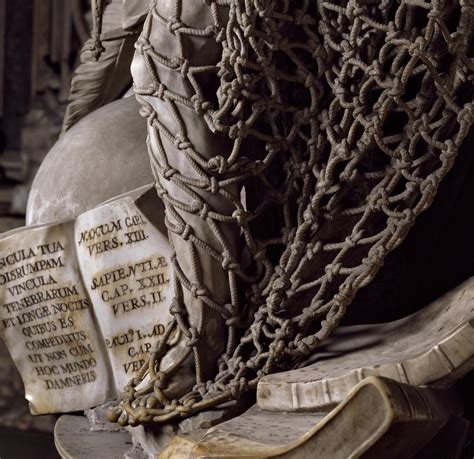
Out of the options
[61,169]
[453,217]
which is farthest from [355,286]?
[61,169]

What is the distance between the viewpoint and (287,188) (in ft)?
4.02

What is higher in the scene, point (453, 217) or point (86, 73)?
point (86, 73)

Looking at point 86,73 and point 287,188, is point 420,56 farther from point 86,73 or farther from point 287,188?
point 86,73

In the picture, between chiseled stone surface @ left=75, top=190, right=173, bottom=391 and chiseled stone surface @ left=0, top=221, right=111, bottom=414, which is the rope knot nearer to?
chiseled stone surface @ left=75, top=190, right=173, bottom=391

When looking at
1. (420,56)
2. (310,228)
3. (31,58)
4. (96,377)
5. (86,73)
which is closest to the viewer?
(420,56)

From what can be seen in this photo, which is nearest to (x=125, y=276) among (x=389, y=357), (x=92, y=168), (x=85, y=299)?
A: (x=85, y=299)

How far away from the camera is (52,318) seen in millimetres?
1499

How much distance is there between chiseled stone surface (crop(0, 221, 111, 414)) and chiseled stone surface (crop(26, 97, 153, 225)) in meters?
0.08

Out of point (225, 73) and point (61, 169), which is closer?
point (225, 73)

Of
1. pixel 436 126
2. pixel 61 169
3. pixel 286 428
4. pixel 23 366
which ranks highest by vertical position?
pixel 436 126

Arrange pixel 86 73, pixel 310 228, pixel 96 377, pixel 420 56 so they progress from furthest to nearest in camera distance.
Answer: pixel 86 73 → pixel 96 377 → pixel 310 228 → pixel 420 56

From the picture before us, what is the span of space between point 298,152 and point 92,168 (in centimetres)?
43

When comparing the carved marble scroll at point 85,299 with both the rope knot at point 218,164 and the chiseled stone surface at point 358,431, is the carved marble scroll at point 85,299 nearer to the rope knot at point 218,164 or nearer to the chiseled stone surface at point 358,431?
the rope knot at point 218,164

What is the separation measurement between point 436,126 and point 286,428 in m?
0.33
